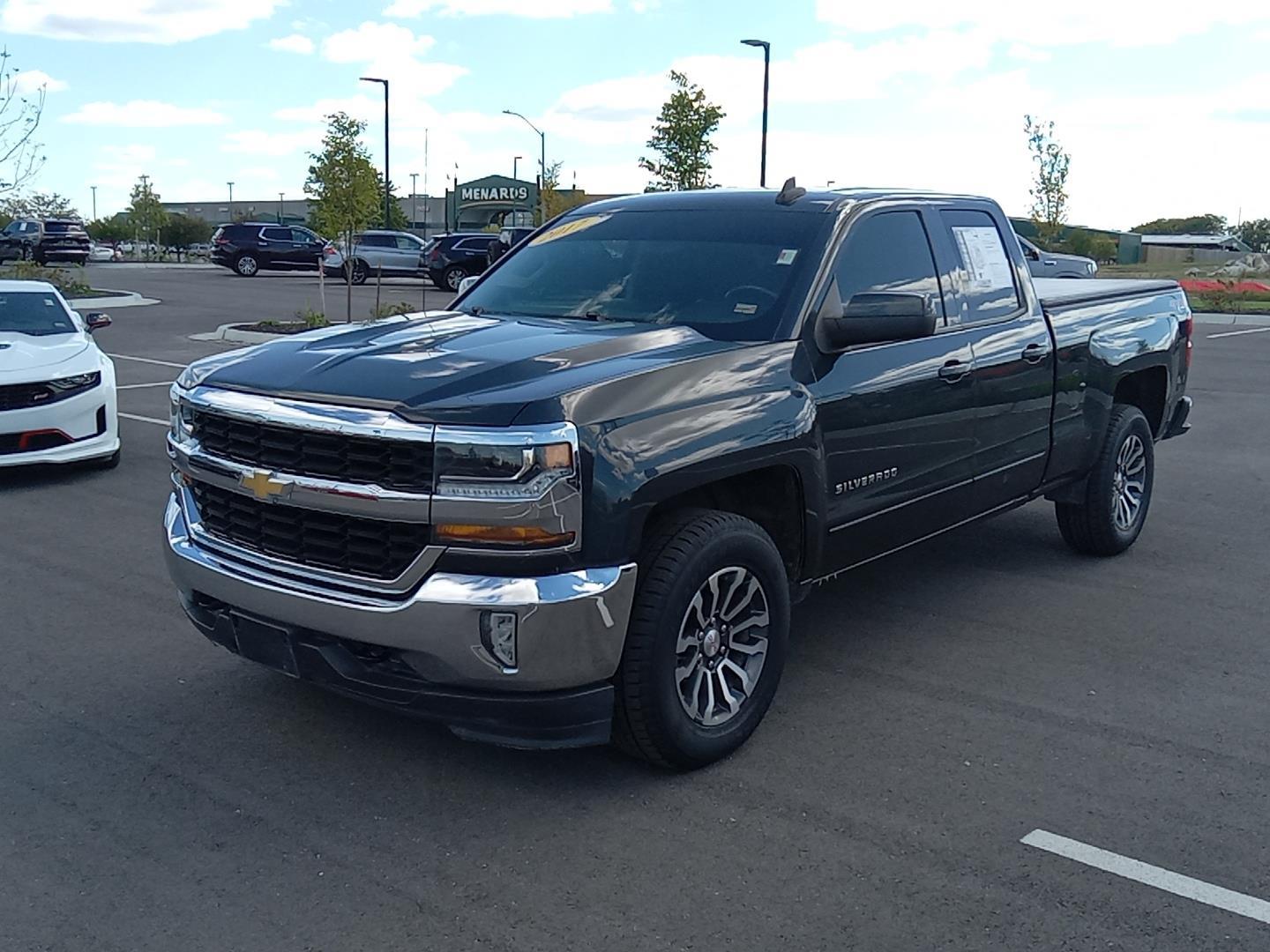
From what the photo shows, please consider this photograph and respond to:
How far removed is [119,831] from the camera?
393 centimetres

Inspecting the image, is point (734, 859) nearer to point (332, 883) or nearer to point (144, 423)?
point (332, 883)

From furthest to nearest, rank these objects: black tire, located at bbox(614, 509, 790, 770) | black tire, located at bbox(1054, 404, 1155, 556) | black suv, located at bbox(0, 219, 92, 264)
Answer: black suv, located at bbox(0, 219, 92, 264) → black tire, located at bbox(1054, 404, 1155, 556) → black tire, located at bbox(614, 509, 790, 770)

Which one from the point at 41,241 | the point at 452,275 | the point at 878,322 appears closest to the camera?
the point at 878,322

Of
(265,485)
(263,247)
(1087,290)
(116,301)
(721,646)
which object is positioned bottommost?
A: (116,301)

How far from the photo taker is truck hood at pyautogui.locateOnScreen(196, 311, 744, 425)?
3.91 m

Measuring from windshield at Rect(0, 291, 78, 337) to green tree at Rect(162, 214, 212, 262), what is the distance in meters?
69.3

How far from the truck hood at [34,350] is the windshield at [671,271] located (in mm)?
4690

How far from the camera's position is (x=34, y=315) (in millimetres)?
9969

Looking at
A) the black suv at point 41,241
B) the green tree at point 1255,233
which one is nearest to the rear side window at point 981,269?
the black suv at point 41,241

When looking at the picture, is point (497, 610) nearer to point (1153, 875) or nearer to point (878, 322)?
point (878, 322)

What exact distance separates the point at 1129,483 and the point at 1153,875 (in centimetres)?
406

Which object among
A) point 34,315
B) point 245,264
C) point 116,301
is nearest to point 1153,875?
point 34,315

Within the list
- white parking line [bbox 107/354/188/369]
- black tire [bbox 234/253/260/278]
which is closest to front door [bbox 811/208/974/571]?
white parking line [bbox 107/354/188/369]

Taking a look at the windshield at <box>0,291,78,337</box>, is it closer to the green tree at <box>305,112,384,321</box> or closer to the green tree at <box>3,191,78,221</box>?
the green tree at <box>305,112,384,321</box>
